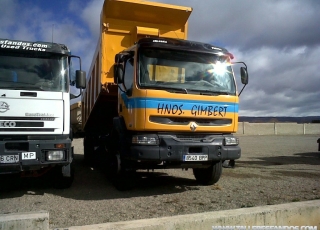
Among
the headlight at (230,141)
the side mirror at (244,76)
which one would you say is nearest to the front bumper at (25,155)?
the headlight at (230,141)

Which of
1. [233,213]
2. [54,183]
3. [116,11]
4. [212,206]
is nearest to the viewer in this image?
[233,213]

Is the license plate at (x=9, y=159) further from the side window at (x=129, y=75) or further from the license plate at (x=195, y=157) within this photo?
the license plate at (x=195, y=157)

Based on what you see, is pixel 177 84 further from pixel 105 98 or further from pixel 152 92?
pixel 105 98

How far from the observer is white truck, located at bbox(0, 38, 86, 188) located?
18.3 ft

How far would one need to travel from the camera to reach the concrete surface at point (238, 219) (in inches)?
143

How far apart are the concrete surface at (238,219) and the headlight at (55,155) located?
8.12 feet

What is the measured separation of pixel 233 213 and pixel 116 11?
5265mm

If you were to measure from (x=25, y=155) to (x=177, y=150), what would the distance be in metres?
2.60

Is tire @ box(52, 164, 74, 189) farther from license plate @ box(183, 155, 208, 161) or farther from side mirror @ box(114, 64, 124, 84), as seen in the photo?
license plate @ box(183, 155, 208, 161)

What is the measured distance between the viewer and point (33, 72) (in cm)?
604

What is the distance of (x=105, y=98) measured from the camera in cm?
789

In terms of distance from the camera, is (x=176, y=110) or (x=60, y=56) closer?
(x=176, y=110)

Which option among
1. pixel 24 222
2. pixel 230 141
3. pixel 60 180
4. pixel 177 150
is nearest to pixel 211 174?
pixel 230 141

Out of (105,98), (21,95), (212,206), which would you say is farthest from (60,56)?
(212,206)
